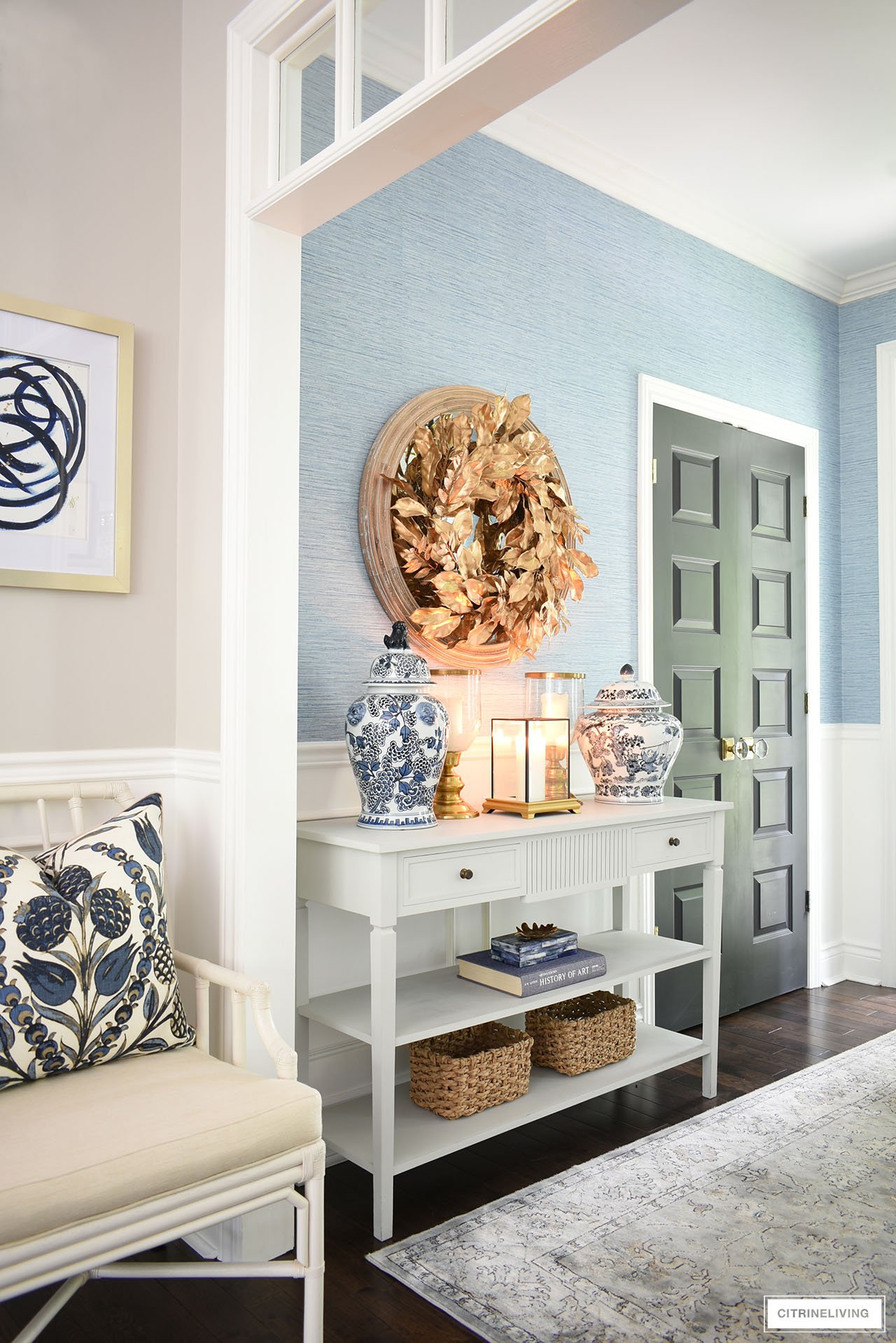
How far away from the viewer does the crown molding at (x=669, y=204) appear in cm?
299

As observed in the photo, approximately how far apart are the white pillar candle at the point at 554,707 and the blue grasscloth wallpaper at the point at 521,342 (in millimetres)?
294

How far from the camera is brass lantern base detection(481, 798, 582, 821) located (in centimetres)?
243

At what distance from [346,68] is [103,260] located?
0.67 m

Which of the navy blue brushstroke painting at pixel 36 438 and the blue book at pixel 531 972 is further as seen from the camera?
the blue book at pixel 531 972

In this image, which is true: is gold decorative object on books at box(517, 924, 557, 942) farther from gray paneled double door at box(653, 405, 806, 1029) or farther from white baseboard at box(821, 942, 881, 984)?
white baseboard at box(821, 942, 881, 984)

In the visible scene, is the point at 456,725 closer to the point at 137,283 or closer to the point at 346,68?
the point at 137,283

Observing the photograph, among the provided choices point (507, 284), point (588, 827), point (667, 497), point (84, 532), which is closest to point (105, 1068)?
point (84, 532)

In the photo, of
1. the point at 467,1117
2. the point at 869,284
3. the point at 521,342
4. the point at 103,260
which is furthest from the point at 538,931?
the point at 869,284

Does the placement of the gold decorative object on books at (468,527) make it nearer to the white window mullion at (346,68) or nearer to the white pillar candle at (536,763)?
the white pillar candle at (536,763)

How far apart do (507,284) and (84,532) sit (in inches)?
61.5

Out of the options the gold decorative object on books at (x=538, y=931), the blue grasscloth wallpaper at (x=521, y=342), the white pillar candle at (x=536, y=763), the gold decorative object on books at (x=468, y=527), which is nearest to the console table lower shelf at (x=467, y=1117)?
the gold decorative object on books at (x=538, y=931)

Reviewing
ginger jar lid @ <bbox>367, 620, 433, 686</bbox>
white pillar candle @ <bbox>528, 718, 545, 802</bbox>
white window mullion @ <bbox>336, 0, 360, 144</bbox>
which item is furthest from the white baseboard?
white window mullion @ <bbox>336, 0, 360, 144</bbox>

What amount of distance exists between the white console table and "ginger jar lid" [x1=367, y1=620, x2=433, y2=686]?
1.08 ft

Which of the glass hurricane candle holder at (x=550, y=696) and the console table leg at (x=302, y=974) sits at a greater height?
the glass hurricane candle holder at (x=550, y=696)
